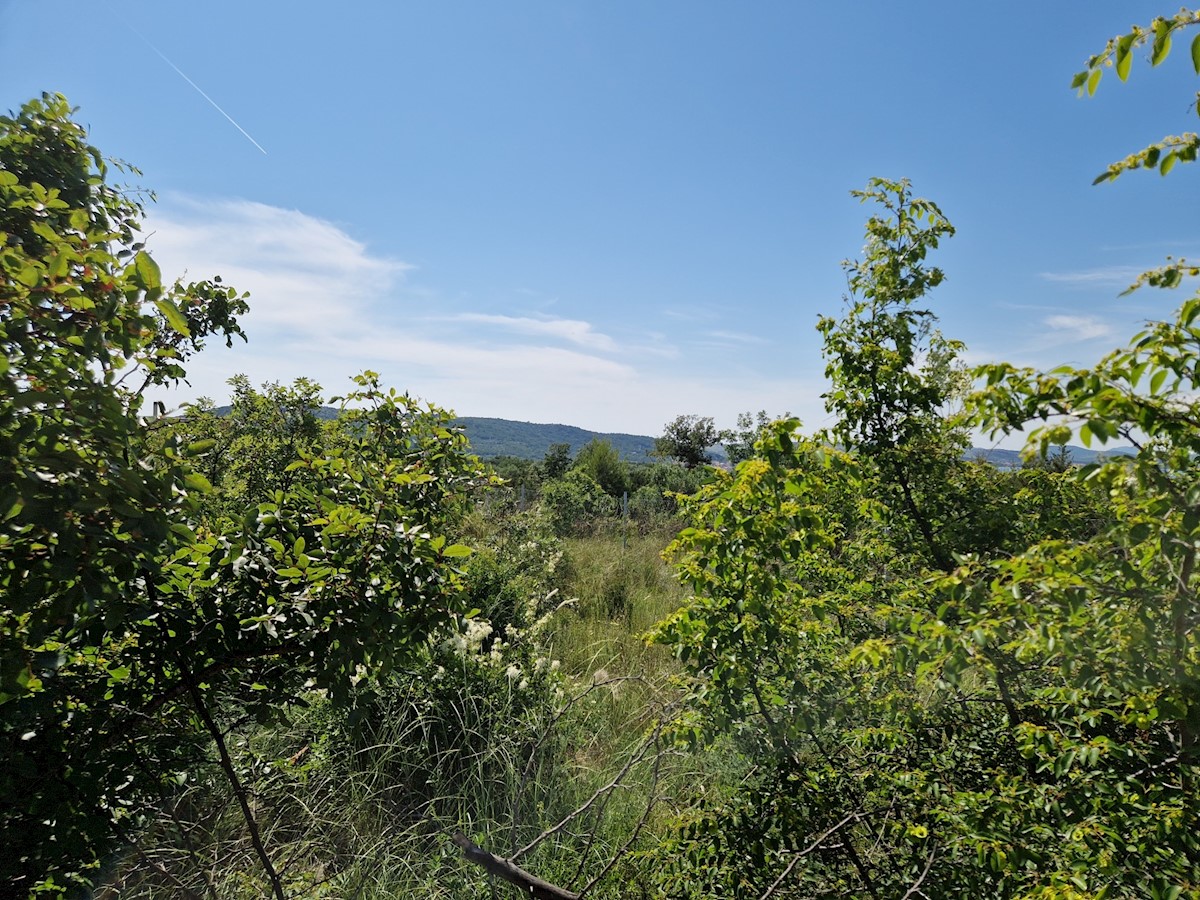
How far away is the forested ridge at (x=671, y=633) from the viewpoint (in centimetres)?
122

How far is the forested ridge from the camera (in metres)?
1.22

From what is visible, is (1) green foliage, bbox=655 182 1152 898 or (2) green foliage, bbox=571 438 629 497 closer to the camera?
(1) green foliage, bbox=655 182 1152 898

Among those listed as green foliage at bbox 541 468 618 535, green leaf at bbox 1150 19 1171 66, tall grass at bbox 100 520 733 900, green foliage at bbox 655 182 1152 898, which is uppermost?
green leaf at bbox 1150 19 1171 66

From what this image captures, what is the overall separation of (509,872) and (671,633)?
86cm

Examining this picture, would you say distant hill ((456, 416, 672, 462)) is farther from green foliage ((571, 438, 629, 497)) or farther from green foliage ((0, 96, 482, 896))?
green foliage ((0, 96, 482, 896))

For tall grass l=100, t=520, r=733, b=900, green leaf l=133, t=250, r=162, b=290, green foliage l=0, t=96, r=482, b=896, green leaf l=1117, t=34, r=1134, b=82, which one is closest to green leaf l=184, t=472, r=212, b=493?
green foliage l=0, t=96, r=482, b=896

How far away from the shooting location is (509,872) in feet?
5.23

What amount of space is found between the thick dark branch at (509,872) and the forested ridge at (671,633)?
0.02 metres

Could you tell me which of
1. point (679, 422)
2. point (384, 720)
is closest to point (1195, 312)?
point (384, 720)

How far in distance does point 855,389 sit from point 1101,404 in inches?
72.0

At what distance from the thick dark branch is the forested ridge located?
0.02 m

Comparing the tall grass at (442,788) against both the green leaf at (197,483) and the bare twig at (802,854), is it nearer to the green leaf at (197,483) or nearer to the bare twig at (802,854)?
the bare twig at (802,854)

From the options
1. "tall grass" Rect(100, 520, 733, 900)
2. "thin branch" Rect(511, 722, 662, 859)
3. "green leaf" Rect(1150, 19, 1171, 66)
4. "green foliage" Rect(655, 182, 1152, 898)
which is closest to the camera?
"green leaf" Rect(1150, 19, 1171, 66)

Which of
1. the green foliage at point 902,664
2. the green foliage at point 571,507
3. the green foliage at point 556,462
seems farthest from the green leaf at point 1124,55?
the green foliage at point 556,462
